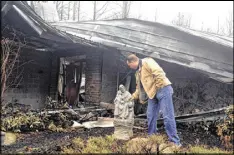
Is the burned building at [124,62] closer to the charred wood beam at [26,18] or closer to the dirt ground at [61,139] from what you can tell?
the charred wood beam at [26,18]

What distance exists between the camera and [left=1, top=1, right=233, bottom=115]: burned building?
9516 millimetres

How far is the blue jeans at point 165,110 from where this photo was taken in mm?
5461

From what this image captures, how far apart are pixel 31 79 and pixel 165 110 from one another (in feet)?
20.7

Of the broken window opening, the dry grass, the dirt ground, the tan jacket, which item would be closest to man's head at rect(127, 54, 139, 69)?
the tan jacket

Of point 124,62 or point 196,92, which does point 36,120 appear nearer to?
point 124,62

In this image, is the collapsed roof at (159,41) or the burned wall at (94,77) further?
the burned wall at (94,77)

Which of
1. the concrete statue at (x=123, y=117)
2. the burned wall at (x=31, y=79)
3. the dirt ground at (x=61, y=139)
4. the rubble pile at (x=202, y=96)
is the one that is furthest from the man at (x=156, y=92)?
the burned wall at (x=31, y=79)

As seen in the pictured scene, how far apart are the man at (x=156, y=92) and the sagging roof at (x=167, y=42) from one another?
3.59m

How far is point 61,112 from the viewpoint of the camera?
7.98m

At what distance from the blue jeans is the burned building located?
3.53m

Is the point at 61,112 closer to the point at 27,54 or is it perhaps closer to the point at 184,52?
the point at 27,54

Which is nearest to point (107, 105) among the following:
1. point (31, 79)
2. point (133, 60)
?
point (31, 79)

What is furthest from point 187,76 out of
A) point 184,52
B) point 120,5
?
point 120,5

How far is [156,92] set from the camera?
582cm
